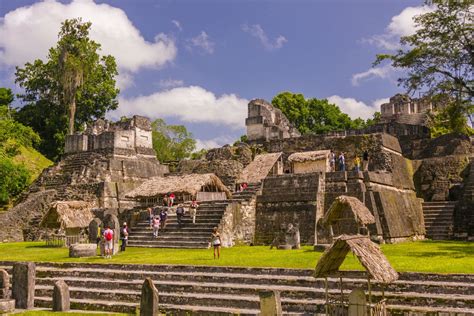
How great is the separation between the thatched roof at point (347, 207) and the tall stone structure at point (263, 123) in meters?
17.5

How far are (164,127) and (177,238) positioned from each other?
108 feet

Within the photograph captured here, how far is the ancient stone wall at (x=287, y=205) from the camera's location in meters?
18.8

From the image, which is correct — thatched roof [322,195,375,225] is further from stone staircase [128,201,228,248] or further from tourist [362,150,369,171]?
tourist [362,150,369,171]

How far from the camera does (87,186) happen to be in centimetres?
2725

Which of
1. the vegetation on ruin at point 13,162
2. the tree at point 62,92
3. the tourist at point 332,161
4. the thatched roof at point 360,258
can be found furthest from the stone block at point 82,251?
the tree at point 62,92

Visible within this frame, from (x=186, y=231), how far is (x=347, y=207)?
705 centimetres

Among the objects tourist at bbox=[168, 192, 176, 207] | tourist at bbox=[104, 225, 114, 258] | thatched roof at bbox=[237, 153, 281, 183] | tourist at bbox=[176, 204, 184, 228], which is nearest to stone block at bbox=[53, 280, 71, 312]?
tourist at bbox=[104, 225, 114, 258]

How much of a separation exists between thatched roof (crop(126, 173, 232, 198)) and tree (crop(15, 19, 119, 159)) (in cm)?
1976

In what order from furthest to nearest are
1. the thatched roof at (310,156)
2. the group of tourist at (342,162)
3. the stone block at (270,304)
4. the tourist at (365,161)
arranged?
the thatched roof at (310,156) < the tourist at (365,161) < the group of tourist at (342,162) < the stone block at (270,304)

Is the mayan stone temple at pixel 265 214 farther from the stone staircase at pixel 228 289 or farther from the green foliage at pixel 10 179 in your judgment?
the green foliage at pixel 10 179

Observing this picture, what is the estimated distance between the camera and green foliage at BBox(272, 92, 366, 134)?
47.8 meters

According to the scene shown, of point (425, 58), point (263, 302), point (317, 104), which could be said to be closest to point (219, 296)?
point (263, 302)

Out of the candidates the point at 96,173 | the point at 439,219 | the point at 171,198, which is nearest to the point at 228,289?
the point at 171,198

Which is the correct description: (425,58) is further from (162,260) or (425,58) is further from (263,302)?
(263,302)
